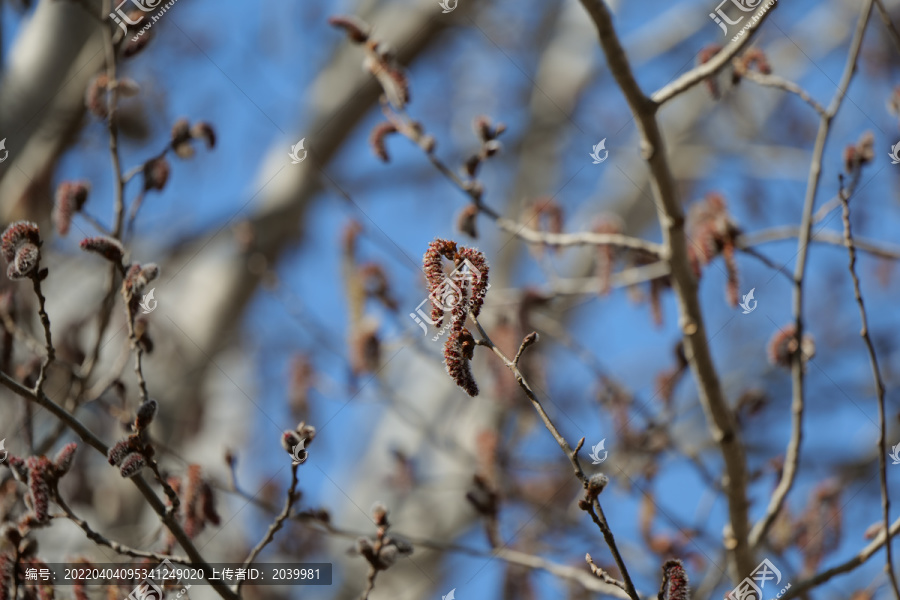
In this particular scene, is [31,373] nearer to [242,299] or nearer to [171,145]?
[171,145]

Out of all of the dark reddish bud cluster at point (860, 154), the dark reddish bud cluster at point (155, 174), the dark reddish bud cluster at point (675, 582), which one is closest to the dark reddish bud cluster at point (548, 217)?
the dark reddish bud cluster at point (860, 154)

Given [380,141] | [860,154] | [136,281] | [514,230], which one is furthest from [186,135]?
[860,154]

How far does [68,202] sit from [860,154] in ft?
7.95

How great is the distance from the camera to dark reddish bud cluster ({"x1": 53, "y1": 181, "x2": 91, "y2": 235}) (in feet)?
8.00

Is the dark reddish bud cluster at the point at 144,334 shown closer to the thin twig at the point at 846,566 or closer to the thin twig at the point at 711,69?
the thin twig at the point at 711,69

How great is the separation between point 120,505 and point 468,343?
3.86 m

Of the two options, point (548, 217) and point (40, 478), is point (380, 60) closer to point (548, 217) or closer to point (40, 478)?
point (548, 217)

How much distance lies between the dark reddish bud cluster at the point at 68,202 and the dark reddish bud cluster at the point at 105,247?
475 millimetres

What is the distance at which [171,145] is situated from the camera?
266cm

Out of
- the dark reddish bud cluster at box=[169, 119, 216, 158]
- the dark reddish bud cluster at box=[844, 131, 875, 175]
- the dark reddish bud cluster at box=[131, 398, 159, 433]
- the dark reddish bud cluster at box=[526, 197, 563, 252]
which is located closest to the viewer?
the dark reddish bud cluster at box=[131, 398, 159, 433]

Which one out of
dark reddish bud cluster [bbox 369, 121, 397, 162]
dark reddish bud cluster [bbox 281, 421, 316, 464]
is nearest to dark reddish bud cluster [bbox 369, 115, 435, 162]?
dark reddish bud cluster [bbox 369, 121, 397, 162]

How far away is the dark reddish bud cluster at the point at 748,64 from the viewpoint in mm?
2689

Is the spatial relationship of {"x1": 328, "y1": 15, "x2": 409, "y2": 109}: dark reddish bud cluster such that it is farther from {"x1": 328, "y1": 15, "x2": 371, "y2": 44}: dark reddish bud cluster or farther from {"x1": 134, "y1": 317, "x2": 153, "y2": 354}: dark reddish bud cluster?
{"x1": 134, "y1": 317, "x2": 153, "y2": 354}: dark reddish bud cluster

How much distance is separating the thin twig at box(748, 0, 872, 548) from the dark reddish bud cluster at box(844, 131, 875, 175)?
10 centimetres
